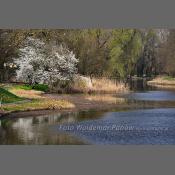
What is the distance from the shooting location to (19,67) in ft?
52.0

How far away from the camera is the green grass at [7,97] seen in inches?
615

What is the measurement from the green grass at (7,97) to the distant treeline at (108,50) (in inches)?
12.6

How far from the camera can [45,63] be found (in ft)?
52.8

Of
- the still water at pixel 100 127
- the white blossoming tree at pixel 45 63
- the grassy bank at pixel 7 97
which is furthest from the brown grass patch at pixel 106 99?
the grassy bank at pixel 7 97

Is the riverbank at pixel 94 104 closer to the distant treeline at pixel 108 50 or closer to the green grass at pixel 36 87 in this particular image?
the green grass at pixel 36 87

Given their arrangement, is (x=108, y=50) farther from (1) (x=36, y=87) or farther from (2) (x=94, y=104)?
(1) (x=36, y=87)

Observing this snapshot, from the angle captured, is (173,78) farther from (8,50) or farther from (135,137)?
(8,50)

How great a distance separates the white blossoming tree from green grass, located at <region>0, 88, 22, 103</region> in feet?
1.56

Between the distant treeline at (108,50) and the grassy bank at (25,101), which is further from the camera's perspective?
the grassy bank at (25,101)

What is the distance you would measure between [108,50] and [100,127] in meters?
1.94

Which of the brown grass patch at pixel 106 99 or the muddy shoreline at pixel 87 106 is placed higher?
the brown grass patch at pixel 106 99

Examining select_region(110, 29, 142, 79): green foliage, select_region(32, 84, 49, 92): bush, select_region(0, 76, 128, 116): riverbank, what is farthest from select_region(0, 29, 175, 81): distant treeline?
select_region(32, 84, 49, 92): bush

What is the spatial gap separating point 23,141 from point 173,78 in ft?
12.6

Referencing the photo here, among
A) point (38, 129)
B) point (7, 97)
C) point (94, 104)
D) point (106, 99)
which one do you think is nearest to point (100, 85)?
point (106, 99)
